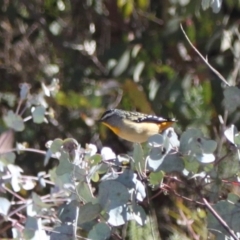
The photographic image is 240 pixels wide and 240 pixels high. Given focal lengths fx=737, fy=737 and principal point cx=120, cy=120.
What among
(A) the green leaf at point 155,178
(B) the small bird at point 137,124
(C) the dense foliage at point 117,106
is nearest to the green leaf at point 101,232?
(C) the dense foliage at point 117,106

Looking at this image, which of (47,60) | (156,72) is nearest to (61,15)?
(47,60)

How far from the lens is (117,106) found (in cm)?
369

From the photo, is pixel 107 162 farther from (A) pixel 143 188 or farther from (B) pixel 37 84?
(B) pixel 37 84

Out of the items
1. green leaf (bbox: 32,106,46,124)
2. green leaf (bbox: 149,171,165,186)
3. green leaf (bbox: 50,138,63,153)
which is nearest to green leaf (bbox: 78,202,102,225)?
green leaf (bbox: 149,171,165,186)

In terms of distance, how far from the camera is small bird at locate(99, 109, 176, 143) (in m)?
2.67

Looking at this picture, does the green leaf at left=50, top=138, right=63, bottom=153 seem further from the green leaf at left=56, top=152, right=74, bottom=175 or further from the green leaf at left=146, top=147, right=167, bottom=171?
the green leaf at left=146, top=147, right=167, bottom=171

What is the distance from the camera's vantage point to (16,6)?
13.5ft

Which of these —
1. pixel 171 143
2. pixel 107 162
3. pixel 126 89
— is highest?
pixel 171 143

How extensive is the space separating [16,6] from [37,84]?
51cm

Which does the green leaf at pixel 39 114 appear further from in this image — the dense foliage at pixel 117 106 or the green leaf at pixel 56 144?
the green leaf at pixel 56 144

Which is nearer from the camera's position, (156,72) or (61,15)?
(156,72)

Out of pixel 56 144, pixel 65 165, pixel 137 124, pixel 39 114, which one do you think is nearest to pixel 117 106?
pixel 137 124

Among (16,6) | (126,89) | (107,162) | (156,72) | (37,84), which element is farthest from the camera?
(37,84)

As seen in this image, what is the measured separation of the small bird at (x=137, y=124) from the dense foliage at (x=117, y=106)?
0.23 metres
